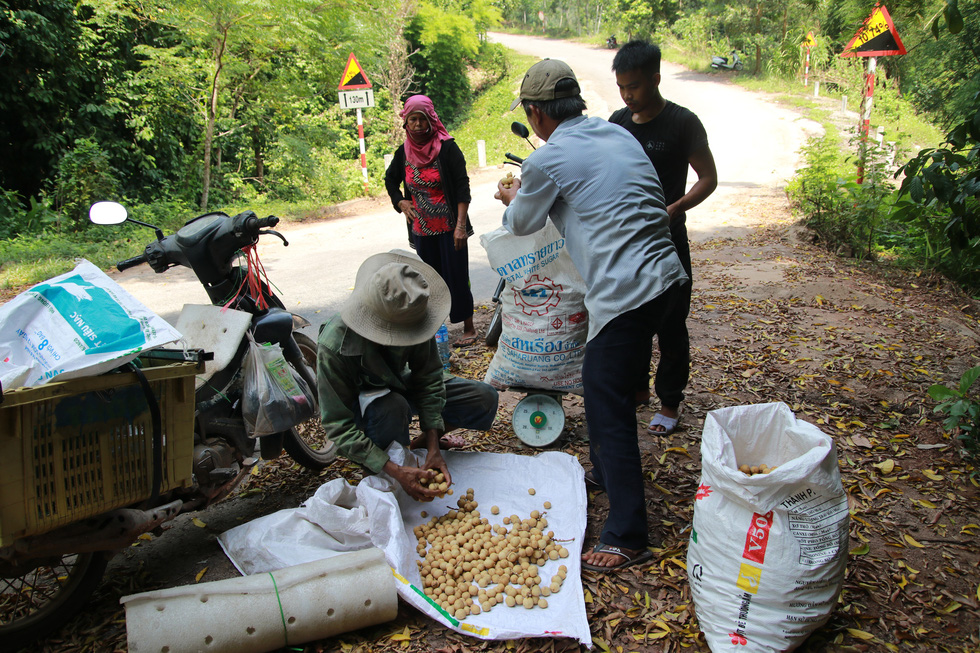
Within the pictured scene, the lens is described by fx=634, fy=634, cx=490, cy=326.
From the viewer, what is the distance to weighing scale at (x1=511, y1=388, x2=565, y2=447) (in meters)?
3.37

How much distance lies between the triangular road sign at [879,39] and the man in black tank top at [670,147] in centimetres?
544

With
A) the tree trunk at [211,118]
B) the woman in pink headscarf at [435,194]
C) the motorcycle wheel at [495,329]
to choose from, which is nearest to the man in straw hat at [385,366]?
the motorcycle wheel at [495,329]

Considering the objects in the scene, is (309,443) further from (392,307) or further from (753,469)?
(753,469)

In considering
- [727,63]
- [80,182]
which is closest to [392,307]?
[80,182]

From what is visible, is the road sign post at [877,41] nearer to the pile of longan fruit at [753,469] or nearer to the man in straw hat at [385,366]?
the pile of longan fruit at [753,469]

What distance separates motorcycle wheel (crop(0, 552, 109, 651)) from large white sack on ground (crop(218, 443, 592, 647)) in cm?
50

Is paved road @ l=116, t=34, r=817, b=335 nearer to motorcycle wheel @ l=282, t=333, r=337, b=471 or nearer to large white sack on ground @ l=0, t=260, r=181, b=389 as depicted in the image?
motorcycle wheel @ l=282, t=333, r=337, b=471

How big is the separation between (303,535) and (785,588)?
179 cm

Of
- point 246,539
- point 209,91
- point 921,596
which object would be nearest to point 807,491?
point 921,596

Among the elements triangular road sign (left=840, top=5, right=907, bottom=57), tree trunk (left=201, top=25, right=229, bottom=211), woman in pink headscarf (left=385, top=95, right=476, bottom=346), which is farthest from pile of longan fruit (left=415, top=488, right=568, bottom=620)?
tree trunk (left=201, top=25, right=229, bottom=211)

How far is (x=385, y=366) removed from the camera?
2732 millimetres

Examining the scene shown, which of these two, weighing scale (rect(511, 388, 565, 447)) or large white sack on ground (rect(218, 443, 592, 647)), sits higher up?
weighing scale (rect(511, 388, 565, 447))

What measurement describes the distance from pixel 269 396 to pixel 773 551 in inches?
78.3

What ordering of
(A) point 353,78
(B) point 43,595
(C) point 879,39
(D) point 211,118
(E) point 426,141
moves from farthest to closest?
(A) point 353,78 < (D) point 211,118 < (C) point 879,39 < (E) point 426,141 < (B) point 43,595
